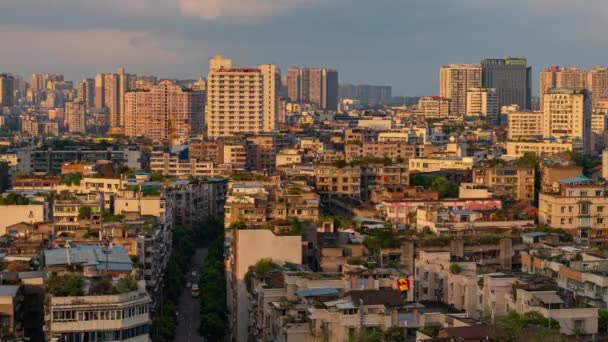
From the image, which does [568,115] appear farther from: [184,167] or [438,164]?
[184,167]

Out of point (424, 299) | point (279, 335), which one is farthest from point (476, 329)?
point (424, 299)

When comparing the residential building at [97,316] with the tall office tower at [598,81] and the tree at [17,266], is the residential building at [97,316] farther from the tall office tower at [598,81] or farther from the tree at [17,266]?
the tall office tower at [598,81]

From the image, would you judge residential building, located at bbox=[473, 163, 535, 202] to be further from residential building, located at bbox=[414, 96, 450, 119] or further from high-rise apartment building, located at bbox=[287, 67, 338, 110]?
high-rise apartment building, located at bbox=[287, 67, 338, 110]

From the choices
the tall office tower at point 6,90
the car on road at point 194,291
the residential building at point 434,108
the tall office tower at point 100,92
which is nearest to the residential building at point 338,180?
the car on road at point 194,291

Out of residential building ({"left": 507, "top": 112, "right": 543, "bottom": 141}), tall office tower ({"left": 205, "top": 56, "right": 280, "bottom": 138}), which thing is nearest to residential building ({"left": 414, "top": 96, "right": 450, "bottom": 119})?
residential building ({"left": 507, "top": 112, "right": 543, "bottom": 141})

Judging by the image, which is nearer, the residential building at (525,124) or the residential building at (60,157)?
the residential building at (60,157)

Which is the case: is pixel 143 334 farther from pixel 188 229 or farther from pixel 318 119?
pixel 318 119

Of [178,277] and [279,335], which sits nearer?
[279,335]
